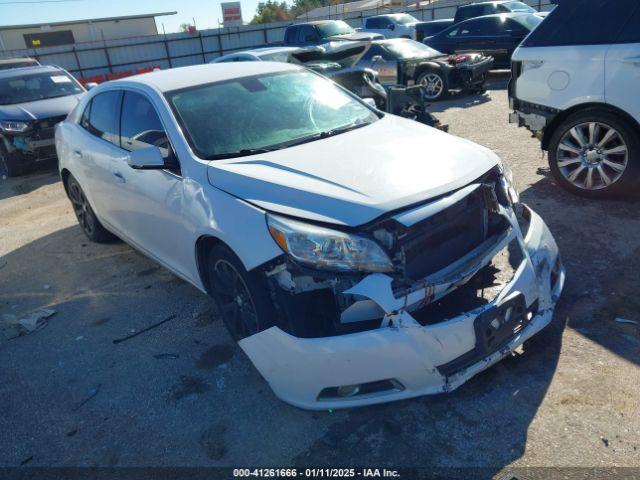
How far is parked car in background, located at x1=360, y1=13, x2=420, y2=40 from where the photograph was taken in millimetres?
19438

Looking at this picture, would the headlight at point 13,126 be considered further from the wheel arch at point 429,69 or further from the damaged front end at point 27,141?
the wheel arch at point 429,69

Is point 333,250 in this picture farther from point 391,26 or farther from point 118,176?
point 391,26

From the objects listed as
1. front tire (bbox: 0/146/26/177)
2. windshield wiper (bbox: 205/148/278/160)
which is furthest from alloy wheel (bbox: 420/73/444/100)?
windshield wiper (bbox: 205/148/278/160)

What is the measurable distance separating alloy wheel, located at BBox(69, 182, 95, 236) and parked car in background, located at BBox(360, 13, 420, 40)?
16.1m

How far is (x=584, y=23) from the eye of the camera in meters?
4.81

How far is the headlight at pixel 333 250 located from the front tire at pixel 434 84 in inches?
375

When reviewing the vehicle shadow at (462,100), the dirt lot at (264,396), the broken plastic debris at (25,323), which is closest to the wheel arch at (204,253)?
the dirt lot at (264,396)

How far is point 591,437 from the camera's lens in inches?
94.4

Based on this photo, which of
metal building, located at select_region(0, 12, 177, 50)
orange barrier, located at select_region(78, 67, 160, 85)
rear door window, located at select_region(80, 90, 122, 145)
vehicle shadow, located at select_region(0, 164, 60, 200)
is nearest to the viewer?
rear door window, located at select_region(80, 90, 122, 145)

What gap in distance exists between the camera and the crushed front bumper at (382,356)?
2.38 meters

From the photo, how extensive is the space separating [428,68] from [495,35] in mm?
2920

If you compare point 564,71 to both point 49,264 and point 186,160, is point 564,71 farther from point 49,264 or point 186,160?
point 49,264

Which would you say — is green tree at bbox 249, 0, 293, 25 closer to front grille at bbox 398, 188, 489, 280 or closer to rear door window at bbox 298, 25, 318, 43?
rear door window at bbox 298, 25, 318, 43

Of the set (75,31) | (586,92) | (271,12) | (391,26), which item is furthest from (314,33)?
(271,12)
